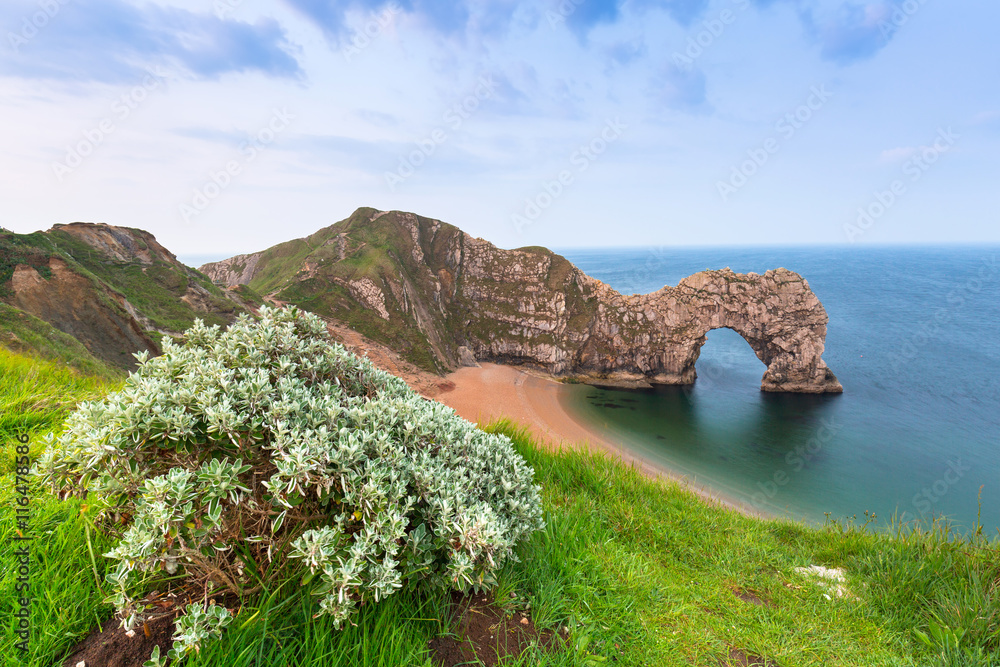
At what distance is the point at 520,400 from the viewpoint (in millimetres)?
46531

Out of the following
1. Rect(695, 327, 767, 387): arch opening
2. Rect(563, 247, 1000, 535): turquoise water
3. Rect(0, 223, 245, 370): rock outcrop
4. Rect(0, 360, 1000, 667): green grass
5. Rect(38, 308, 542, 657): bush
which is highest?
Rect(0, 223, 245, 370): rock outcrop

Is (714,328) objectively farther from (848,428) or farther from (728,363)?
(728,363)

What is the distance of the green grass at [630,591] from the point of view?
9.28ft

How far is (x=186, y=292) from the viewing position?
34594mm

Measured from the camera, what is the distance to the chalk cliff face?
51594 mm

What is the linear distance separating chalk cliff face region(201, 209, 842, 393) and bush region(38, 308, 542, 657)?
160 ft

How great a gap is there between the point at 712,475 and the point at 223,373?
121 ft

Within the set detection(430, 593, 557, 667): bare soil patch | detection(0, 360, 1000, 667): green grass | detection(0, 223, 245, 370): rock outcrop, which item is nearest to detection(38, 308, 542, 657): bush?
detection(0, 360, 1000, 667): green grass

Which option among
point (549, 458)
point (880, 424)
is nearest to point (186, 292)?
point (549, 458)

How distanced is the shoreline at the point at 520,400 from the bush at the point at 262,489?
31.0 metres

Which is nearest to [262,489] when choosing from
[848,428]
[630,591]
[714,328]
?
[630,591]

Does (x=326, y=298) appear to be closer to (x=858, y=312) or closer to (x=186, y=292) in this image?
(x=186, y=292)

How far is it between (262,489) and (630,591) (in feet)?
12.9

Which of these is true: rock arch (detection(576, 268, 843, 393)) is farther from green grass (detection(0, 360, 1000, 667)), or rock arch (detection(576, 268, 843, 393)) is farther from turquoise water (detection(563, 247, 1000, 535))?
green grass (detection(0, 360, 1000, 667))
